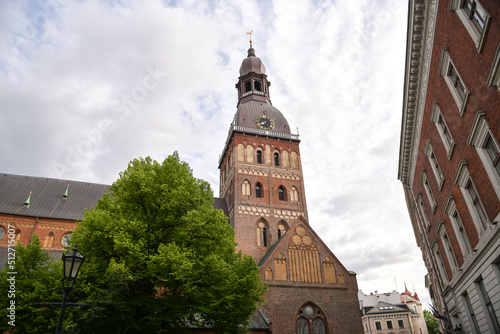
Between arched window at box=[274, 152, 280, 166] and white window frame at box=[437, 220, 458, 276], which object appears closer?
white window frame at box=[437, 220, 458, 276]

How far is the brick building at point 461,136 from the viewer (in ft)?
34.0

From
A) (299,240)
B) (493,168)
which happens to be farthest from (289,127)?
(493,168)

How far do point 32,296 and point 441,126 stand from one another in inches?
680

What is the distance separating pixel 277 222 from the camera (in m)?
32.5

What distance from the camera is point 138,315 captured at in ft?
40.8

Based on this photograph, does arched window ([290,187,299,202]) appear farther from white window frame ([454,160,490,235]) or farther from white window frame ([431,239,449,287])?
white window frame ([454,160,490,235])

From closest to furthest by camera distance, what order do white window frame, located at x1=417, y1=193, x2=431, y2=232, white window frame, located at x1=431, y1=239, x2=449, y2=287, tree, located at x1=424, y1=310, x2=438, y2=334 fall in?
white window frame, located at x1=431, y1=239, x2=449, y2=287
white window frame, located at x1=417, y1=193, x2=431, y2=232
tree, located at x1=424, y1=310, x2=438, y2=334

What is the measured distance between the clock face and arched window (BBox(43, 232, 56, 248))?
2238 centimetres

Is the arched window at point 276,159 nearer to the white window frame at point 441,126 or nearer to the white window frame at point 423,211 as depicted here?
the white window frame at point 423,211

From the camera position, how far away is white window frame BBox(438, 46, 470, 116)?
1172cm

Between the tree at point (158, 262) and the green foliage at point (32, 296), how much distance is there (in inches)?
36.9

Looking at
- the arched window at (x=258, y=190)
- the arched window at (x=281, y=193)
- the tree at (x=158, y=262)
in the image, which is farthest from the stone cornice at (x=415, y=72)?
the arched window at (x=258, y=190)

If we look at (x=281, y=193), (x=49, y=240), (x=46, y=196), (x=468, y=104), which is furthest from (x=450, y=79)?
Result: (x=46, y=196)

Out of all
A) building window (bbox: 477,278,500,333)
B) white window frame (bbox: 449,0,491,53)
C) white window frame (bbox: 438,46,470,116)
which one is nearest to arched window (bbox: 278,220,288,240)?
building window (bbox: 477,278,500,333)
